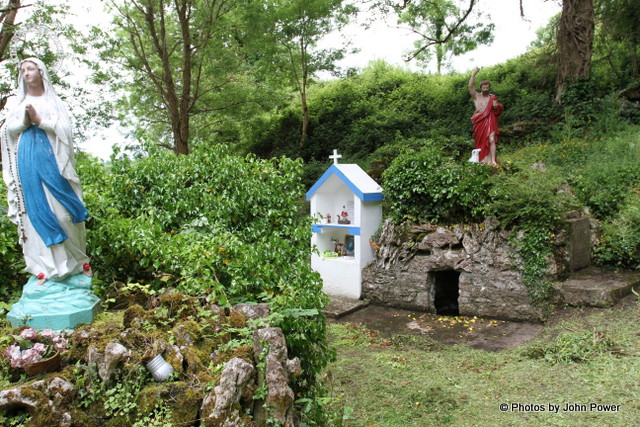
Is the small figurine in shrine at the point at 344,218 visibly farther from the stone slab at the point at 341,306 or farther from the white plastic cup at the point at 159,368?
the white plastic cup at the point at 159,368

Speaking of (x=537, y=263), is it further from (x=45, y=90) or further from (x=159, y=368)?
(x=45, y=90)

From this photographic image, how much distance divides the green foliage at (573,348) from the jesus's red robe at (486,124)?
197 inches

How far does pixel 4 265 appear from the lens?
4.33 meters

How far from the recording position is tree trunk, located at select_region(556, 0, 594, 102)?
1258 centimetres

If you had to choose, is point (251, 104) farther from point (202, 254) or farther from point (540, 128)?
point (202, 254)

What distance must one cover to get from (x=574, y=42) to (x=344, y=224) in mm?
8921

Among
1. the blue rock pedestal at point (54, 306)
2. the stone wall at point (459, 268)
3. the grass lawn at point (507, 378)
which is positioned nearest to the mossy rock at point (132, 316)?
the blue rock pedestal at point (54, 306)

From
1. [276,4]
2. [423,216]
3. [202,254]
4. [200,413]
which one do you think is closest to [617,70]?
[423,216]

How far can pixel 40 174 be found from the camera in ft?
11.0

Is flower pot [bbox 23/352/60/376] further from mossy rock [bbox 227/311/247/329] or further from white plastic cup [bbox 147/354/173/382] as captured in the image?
mossy rock [bbox 227/311/247/329]

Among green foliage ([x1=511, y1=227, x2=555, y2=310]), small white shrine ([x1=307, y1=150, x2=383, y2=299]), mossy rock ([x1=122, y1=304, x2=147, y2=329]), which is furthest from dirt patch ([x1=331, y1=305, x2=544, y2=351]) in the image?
mossy rock ([x1=122, y1=304, x2=147, y2=329])

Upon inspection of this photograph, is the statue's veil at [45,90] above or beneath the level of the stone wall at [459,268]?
above

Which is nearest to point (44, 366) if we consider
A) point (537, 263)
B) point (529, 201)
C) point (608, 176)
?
point (537, 263)

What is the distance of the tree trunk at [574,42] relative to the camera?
1258 cm
